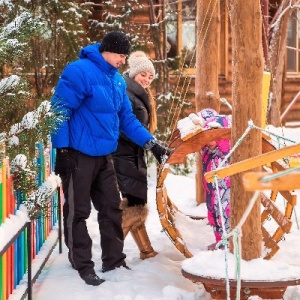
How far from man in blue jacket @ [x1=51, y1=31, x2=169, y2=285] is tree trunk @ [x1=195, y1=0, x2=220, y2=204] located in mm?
2492

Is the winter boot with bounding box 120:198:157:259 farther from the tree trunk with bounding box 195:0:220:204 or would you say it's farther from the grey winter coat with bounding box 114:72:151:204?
the tree trunk with bounding box 195:0:220:204

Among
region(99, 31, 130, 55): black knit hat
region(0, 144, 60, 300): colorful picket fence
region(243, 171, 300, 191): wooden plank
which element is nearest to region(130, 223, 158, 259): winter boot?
region(0, 144, 60, 300): colorful picket fence

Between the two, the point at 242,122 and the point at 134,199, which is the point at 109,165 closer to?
the point at 134,199

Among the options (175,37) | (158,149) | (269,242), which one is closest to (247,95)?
(158,149)

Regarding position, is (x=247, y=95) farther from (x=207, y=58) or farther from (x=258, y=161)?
(x=207, y=58)

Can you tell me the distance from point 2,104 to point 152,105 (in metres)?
1.90

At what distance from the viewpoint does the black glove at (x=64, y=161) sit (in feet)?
15.4

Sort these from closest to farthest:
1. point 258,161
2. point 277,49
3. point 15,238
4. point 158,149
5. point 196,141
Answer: point 258,161
point 15,238
point 196,141
point 158,149
point 277,49

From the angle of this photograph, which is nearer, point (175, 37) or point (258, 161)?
point (258, 161)

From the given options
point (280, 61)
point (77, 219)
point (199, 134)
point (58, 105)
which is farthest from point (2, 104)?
point (280, 61)

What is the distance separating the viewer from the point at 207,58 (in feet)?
24.2

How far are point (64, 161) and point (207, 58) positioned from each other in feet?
10.1

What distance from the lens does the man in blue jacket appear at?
4.68 m

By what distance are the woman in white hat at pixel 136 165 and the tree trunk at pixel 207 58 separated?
74.7 inches
